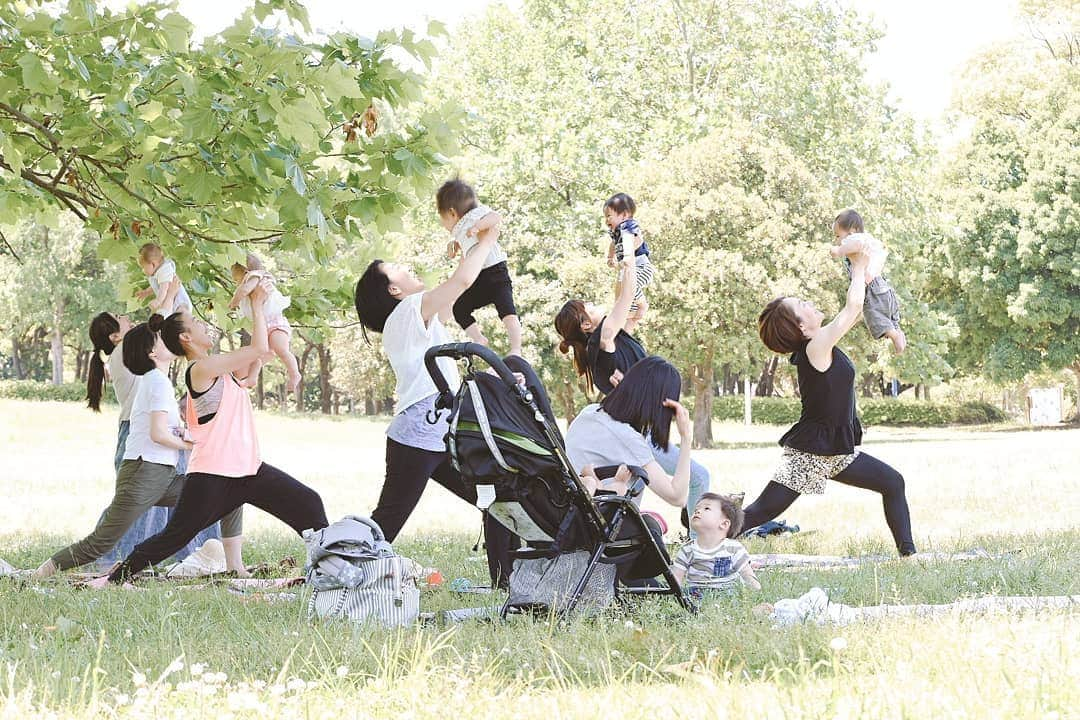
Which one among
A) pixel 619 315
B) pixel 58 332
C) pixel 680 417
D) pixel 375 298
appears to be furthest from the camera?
pixel 58 332

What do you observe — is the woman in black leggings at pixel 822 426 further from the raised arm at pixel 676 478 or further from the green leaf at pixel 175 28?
the green leaf at pixel 175 28

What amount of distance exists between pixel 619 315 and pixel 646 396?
4.70ft

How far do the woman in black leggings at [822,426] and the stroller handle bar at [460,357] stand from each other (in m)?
2.97

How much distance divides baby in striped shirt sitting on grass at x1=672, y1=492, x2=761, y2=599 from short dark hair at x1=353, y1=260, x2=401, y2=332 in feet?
6.58

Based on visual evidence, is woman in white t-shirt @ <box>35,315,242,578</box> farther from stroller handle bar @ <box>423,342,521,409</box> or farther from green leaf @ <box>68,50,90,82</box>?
stroller handle bar @ <box>423,342,521,409</box>

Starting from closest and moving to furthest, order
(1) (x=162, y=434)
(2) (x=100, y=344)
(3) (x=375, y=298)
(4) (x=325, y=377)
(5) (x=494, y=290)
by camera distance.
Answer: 1. (3) (x=375, y=298)
2. (5) (x=494, y=290)
3. (1) (x=162, y=434)
4. (2) (x=100, y=344)
5. (4) (x=325, y=377)

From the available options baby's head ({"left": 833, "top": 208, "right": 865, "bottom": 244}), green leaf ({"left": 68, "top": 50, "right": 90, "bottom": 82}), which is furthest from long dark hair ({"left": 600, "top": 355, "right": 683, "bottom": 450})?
green leaf ({"left": 68, "top": 50, "right": 90, "bottom": 82})

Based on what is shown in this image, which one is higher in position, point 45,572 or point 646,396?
point 646,396

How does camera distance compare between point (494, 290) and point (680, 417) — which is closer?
point (680, 417)

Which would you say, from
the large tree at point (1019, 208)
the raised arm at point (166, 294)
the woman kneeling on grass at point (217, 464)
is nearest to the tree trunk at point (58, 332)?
the large tree at point (1019, 208)

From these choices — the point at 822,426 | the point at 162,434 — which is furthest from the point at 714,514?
the point at 162,434

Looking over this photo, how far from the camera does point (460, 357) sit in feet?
14.9

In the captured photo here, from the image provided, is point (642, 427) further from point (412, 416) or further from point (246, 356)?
point (246, 356)

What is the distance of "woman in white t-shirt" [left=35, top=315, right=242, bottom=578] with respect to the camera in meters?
7.26
